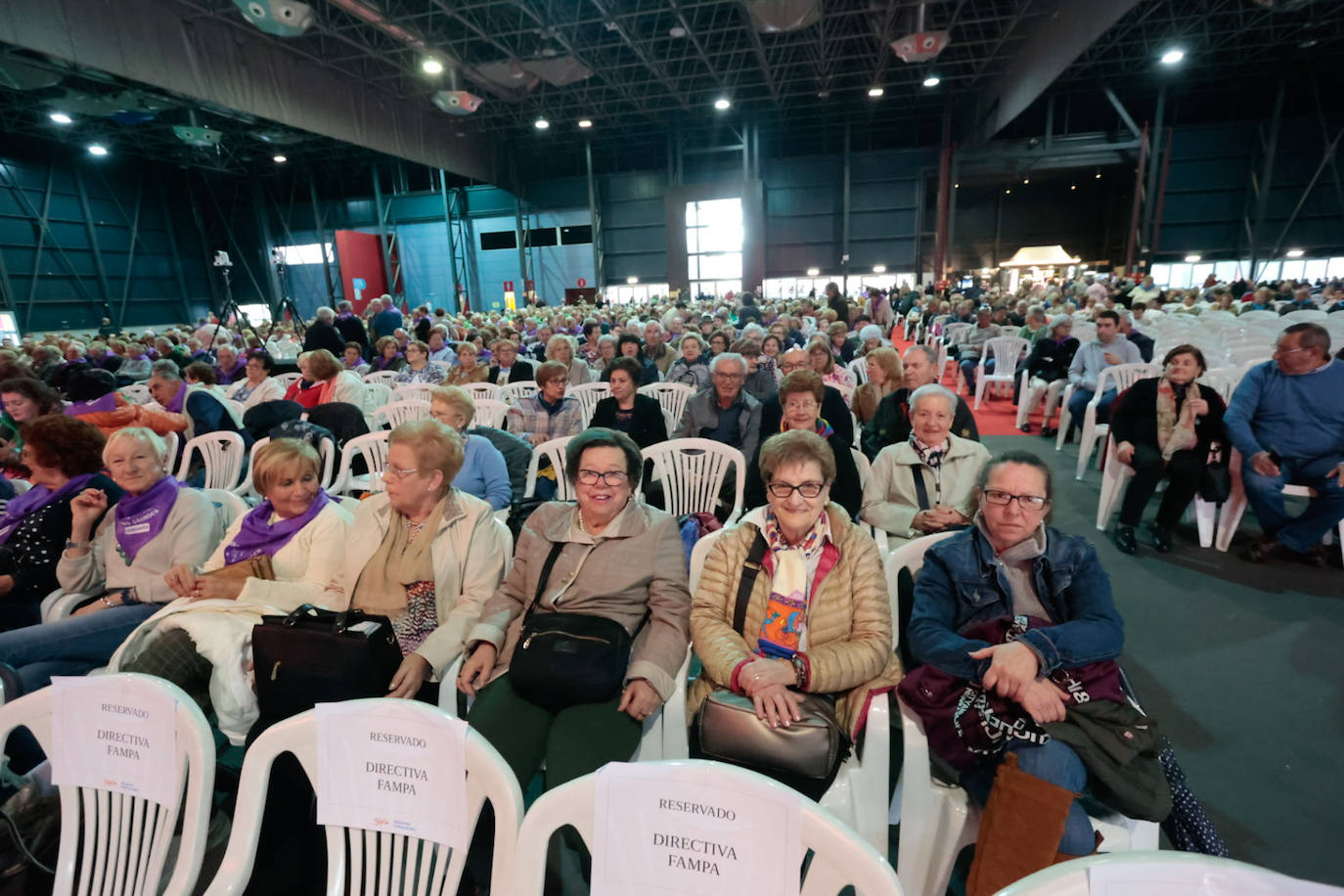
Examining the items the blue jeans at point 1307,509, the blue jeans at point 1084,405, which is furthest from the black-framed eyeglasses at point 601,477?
the blue jeans at point 1084,405

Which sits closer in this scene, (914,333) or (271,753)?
(271,753)

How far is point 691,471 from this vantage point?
3293 millimetres

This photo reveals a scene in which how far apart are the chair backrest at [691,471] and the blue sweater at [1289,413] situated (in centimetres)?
279

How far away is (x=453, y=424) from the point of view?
2883 mm

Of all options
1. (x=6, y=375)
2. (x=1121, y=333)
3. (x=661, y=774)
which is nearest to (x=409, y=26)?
(x=6, y=375)

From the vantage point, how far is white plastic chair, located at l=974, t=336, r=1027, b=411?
710 centimetres

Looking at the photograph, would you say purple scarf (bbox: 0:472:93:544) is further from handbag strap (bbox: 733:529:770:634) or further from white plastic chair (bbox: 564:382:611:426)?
white plastic chair (bbox: 564:382:611:426)

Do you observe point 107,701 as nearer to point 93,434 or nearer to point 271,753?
point 271,753

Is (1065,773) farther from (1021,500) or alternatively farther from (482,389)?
(482,389)

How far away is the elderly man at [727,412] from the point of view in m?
3.48

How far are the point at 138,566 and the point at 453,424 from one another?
1.26 m

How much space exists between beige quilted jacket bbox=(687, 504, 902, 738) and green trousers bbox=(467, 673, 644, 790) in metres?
0.25

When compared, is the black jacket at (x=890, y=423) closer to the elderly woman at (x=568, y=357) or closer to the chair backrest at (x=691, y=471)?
the chair backrest at (x=691, y=471)

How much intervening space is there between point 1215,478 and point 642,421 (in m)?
3.26
